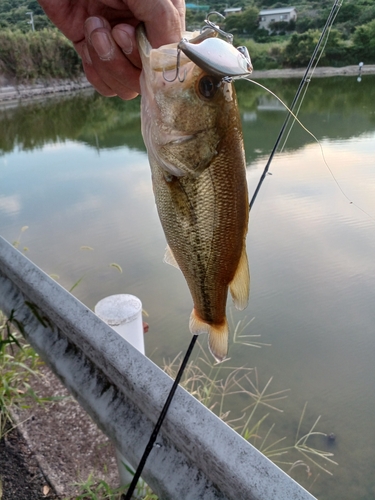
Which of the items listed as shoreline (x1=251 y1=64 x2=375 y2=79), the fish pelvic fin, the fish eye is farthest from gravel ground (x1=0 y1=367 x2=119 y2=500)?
shoreline (x1=251 y1=64 x2=375 y2=79)

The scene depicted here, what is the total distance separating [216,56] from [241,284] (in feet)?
1.92

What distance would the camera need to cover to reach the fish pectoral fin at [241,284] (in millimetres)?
1097

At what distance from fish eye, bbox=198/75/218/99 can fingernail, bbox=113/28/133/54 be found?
1.01 ft

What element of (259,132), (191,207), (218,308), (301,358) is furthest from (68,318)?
(259,132)

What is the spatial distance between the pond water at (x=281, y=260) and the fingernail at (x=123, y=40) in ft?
6.13

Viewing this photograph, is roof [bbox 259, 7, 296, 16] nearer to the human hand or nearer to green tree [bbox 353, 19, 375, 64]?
green tree [bbox 353, 19, 375, 64]

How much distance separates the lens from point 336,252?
471 cm

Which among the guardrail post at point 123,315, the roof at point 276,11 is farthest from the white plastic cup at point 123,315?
the roof at point 276,11

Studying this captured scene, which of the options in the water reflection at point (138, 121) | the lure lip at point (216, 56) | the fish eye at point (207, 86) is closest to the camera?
the lure lip at point (216, 56)

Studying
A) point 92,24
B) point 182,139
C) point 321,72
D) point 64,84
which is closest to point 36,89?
point 64,84

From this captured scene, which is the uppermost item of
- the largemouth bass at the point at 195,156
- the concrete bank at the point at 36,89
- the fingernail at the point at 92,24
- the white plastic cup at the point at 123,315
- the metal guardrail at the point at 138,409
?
the fingernail at the point at 92,24

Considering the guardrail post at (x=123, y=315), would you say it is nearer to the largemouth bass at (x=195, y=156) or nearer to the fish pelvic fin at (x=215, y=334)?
the fish pelvic fin at (x=215, y=334)

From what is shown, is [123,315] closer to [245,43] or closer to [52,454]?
[52,454]

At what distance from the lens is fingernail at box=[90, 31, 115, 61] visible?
114cm
